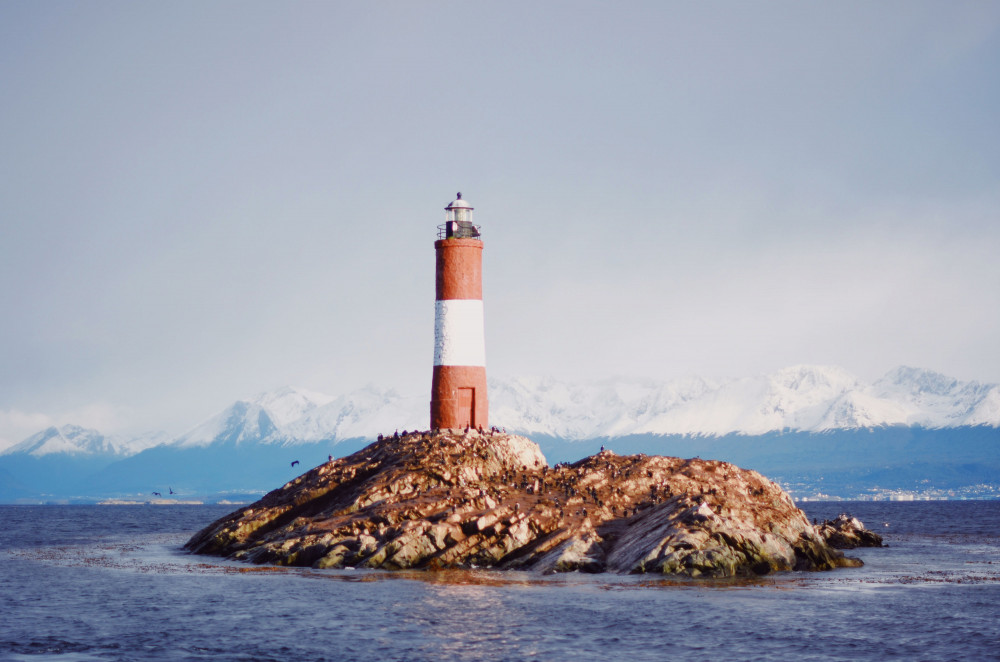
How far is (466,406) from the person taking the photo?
80375 millimetres

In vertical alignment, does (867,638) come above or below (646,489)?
below

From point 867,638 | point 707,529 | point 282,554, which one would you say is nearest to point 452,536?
point 282,554

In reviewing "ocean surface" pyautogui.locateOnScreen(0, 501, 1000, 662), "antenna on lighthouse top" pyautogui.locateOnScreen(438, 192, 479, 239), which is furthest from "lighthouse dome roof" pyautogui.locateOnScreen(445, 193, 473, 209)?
"ocean surface" pyautogui.locateOnScreen(0, 501, 1000, 662)

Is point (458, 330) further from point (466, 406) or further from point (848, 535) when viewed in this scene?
point (848, 535)

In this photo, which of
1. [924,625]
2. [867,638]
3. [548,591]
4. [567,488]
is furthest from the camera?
[567,488]

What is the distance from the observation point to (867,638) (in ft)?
139

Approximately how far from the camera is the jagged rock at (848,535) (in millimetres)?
84050

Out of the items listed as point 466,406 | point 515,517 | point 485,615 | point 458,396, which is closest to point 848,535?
point 466,406

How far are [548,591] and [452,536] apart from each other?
11.6 metres

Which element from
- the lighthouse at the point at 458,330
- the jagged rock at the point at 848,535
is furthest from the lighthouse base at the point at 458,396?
the jagged rock at the point at 848,535

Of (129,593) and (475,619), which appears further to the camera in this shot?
(129,593)

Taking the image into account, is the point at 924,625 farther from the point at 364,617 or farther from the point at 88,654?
the point at 88,654

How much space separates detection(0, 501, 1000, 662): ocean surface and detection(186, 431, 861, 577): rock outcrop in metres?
2.18

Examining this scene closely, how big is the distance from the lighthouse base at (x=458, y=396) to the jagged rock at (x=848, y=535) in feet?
88.5
